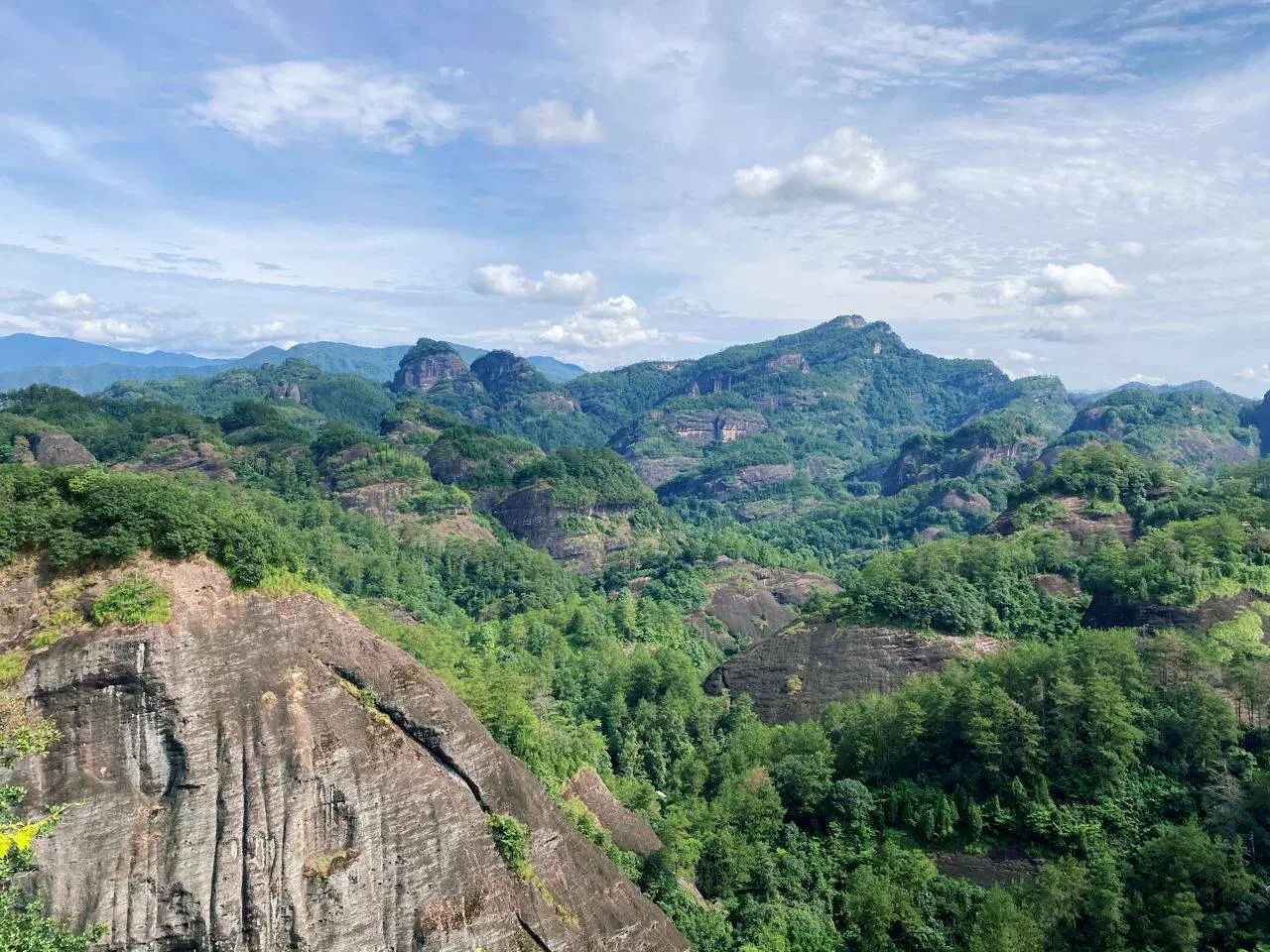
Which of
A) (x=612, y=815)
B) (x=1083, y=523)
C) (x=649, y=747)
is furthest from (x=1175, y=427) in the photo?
(x=612, y=815)

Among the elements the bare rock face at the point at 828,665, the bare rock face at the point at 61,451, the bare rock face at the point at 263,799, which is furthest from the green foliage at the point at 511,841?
the bare rock face at the point at 61,451

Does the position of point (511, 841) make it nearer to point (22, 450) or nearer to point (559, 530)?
point (559, 530)

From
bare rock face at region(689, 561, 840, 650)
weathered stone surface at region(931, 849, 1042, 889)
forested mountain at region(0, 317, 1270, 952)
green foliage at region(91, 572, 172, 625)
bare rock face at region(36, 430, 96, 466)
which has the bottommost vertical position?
bare rock face at region(689, 561, 840, 650)

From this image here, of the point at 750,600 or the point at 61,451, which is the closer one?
the point at 61,451

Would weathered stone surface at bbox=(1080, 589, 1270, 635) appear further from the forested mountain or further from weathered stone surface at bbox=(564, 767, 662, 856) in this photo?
weathered stone surface at bbox=(564, 767, 662, 856)

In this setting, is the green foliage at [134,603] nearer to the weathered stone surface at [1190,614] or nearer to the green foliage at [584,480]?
the weathered stone surface at [1190,614]

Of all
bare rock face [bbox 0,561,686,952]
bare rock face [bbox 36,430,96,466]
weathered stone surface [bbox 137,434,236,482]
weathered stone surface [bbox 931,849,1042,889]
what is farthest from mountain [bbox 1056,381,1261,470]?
bare rock face [bbox 36,430,96,466]
